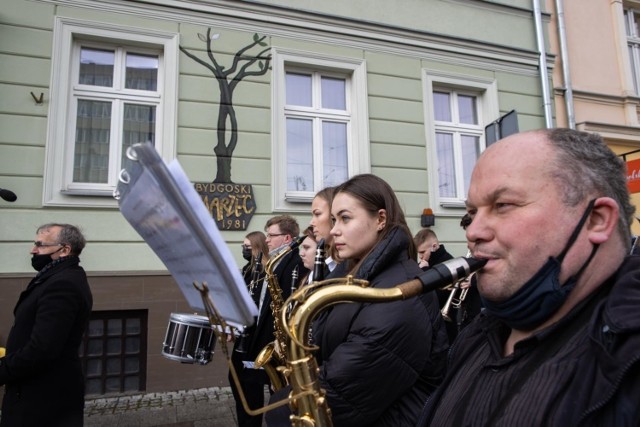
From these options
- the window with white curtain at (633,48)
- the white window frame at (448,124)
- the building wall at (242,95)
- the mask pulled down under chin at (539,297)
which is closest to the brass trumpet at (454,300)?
the building wall at (242,95)

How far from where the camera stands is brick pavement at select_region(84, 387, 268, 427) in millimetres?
4562

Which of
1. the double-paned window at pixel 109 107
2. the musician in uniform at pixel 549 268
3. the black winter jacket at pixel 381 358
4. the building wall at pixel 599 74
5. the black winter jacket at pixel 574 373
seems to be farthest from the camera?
the building wall at pixel 599 74

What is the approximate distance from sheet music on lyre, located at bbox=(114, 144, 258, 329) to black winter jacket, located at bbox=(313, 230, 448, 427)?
27.7 inches

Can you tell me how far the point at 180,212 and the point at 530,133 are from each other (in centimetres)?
91

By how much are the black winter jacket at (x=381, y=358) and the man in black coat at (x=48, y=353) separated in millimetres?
1894

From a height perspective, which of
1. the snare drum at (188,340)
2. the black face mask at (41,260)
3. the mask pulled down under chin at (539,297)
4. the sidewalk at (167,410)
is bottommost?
the sidewalk at (167,410)

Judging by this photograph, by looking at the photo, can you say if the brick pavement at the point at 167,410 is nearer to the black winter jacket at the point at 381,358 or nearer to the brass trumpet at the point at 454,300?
the brass trumpet at the point at 454,300

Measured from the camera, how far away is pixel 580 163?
1.10m

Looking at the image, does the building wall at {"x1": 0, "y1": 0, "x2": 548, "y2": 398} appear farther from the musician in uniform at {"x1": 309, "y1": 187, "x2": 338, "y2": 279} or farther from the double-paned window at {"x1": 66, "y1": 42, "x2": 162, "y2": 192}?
the musician in uniform at {"x1": 309, "y1": 187, "x2": 338, "y2": 279}

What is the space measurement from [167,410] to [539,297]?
483 cm

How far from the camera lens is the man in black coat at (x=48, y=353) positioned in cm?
276

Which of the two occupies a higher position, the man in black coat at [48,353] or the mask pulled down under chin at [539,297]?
the mask pulled down under chin at [539,297]

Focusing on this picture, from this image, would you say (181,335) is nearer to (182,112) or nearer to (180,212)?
(180,212)

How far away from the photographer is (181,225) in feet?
3.34
